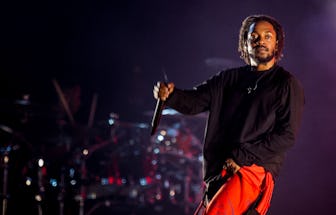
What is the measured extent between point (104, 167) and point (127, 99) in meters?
2.53

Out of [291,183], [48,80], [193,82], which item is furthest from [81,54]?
[291,183]

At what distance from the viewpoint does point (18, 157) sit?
654 centimetres

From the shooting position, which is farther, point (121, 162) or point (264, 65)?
point (121, 162)

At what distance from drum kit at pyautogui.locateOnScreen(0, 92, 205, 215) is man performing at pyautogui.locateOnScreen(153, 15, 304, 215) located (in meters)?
3.42

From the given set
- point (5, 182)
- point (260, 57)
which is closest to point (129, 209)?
point (5, 182)

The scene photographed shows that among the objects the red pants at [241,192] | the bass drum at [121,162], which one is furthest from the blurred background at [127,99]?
the red pants at [241,192]

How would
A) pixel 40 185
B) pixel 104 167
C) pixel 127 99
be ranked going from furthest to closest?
pixel 127 99 < pixel 104 167 < pixel 40 185

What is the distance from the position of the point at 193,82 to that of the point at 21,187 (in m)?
3.61

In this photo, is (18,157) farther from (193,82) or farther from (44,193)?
(193,82)

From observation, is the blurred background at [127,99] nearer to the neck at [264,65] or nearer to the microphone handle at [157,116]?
the neck at [264,65]

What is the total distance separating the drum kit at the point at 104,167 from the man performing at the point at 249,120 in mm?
3422

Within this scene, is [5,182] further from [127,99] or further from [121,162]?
[127,99]

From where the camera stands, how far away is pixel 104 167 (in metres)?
7.11

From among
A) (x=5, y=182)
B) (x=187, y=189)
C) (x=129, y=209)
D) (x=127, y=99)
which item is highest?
(x=127, y=99)
